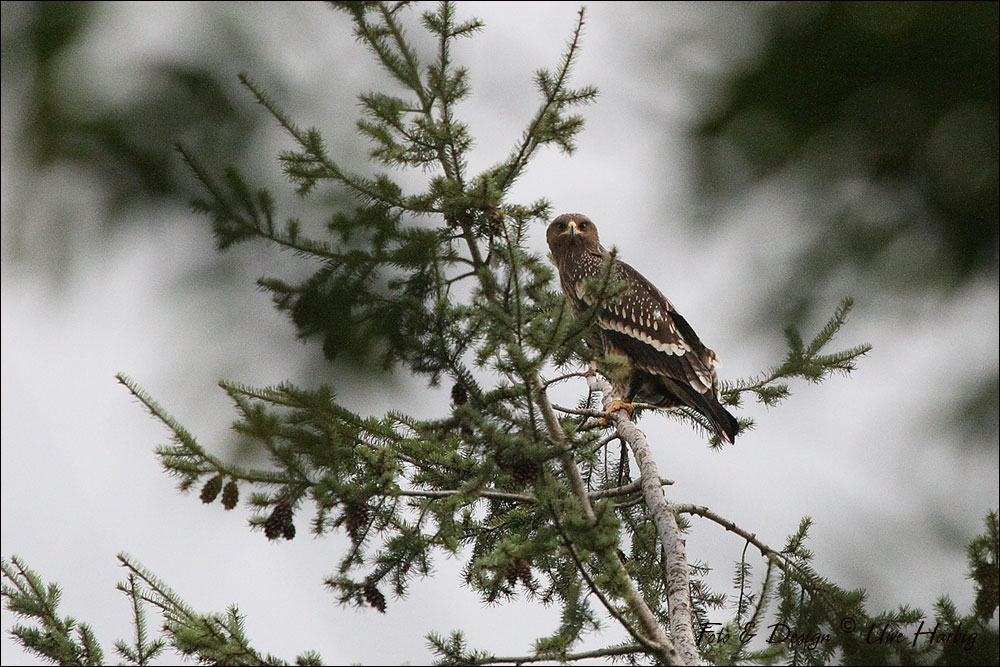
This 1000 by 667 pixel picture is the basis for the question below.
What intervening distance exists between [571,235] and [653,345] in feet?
4.40

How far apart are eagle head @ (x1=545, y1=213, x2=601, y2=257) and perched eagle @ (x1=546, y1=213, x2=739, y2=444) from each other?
0.03 m

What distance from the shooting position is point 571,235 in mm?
7105

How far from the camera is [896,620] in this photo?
4.72ft

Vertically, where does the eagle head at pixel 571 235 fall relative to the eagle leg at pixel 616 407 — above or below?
above

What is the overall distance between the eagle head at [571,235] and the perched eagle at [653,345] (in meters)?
0.03

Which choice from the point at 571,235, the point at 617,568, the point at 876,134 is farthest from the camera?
the point at 571,235

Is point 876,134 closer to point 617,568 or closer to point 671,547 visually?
point 617,568

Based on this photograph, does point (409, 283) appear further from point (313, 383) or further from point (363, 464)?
point (363, 464)

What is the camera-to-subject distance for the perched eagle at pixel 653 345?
5.60 m

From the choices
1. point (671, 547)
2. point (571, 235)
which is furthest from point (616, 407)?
point (571, 235)

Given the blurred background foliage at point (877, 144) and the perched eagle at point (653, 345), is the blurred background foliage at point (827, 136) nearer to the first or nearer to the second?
the blurred background foliage at point (877, 144)

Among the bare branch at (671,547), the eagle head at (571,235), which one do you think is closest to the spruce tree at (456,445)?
the bare branch at (671,547)

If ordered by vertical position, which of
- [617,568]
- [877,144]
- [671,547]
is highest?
[671,547]

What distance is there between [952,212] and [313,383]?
70 centimetres
